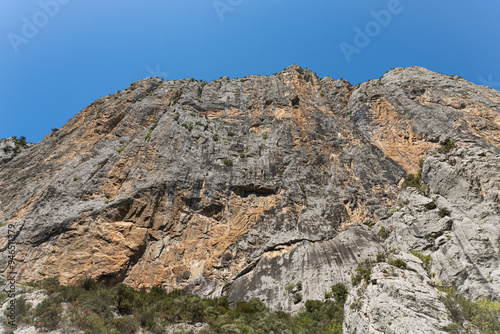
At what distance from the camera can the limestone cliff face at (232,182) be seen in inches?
891

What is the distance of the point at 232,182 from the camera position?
2992 cm

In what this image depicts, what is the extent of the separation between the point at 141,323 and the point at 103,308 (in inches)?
106

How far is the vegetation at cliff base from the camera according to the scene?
15.7 m

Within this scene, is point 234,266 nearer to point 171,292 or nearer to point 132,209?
point 171,292

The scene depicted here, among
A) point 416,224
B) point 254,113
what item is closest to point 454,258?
point 416,224

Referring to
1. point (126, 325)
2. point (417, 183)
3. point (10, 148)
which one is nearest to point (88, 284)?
point (126, 325)

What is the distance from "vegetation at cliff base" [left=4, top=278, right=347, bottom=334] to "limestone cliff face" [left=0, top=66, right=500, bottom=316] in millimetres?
1546

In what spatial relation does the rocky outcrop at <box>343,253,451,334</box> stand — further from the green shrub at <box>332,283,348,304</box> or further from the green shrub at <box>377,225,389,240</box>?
the green shrub at <box>377,225,389,240</box>

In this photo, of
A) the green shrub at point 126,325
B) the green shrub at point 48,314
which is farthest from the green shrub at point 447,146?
the green shrub at point 48,314

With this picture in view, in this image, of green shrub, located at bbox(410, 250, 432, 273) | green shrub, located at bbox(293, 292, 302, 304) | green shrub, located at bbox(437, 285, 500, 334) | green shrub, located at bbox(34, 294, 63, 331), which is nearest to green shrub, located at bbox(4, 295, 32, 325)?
green shrub, located at bbox(34, 294, 63, 331)

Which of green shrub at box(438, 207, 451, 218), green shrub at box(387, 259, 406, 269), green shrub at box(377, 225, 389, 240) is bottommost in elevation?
green shrub at box(387, 259, 406, 269)

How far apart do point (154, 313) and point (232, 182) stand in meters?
15.1

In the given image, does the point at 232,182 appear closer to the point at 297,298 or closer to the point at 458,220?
the point at 297,298

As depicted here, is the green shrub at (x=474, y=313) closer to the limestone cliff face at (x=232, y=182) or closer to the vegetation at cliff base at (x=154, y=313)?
the limestone cliff face at (x=232, y=182)
